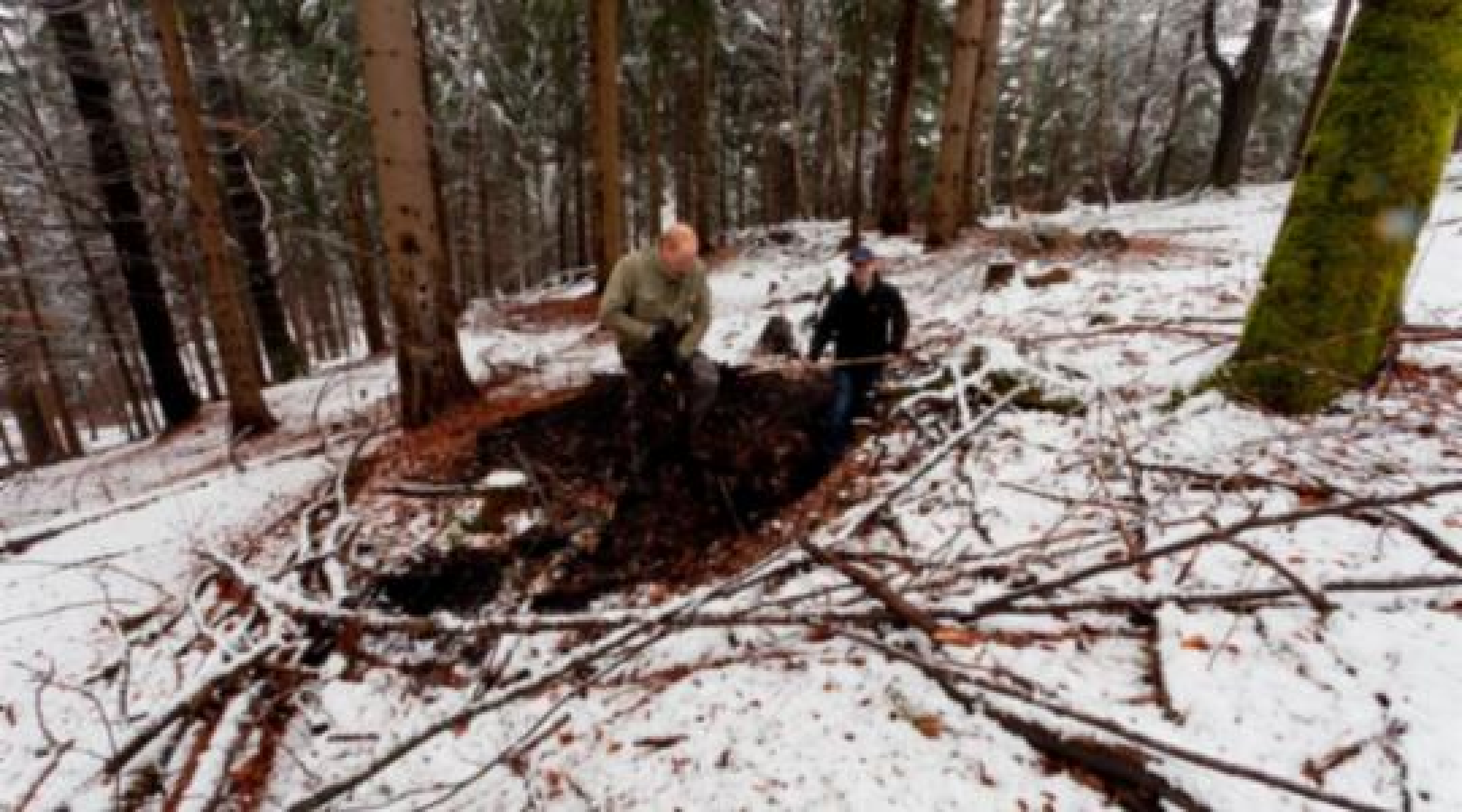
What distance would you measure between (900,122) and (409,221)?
10.8 m

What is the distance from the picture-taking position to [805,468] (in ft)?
15.4

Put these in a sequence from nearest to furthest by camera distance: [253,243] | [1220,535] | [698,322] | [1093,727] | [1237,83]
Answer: [1093,727] < [1220,535] < [698,322] < [253,243] < [1237,83]

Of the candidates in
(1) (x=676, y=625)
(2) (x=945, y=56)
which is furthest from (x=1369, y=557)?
(2) (x=945, y=56)

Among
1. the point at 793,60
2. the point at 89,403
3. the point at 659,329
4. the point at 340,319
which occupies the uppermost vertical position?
the point at 793,60

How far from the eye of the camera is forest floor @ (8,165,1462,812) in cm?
221

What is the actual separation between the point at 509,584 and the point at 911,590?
2.17 metres

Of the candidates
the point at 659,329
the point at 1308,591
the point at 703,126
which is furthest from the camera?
the point at 703,126

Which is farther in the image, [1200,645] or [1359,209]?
[1359,209]

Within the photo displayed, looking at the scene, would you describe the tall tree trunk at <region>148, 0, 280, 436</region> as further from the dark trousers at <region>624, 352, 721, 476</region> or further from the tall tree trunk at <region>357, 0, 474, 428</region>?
the dark trousers at <region>624, 352, 721, 476</region>

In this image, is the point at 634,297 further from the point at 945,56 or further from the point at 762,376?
the point at 945,56

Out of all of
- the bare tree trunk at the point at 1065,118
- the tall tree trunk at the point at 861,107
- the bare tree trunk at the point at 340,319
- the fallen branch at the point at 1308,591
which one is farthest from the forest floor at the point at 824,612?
the bare tree trunk at the point at 340,319

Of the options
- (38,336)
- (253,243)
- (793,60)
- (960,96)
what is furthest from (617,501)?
(793,60)

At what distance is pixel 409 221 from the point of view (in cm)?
582

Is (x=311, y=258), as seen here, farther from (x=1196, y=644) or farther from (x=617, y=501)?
(x=1196, y=644)
